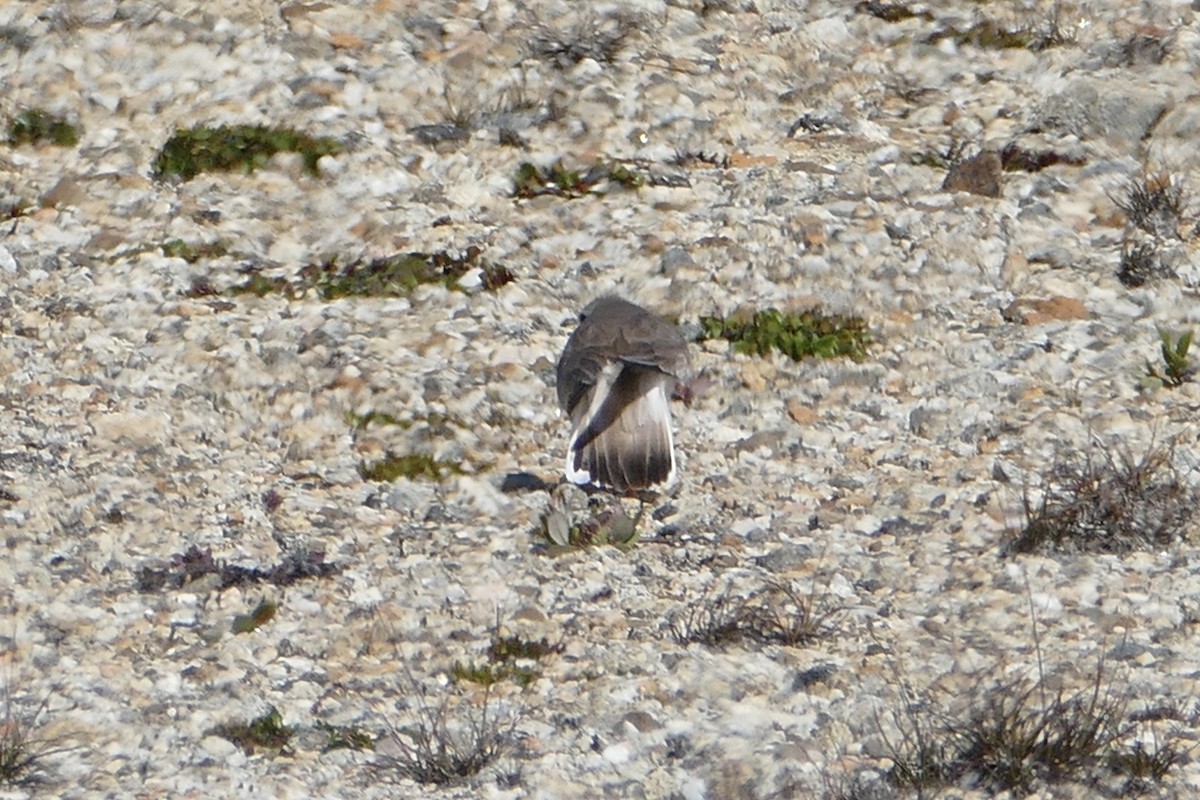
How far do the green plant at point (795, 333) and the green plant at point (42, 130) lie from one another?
5330 millimetres

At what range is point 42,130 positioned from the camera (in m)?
12.8

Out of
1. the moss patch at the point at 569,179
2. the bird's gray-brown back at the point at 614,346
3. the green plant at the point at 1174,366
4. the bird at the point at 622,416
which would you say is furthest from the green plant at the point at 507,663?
the moss patch at the point at 569,179

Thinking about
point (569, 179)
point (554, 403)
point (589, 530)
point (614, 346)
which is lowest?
point (589, 530)

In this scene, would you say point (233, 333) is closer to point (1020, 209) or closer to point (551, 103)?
point (551, 103)

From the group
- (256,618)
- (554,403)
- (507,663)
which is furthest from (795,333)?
(256,618)

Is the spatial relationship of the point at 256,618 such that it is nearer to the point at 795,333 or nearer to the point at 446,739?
the point at 446,739

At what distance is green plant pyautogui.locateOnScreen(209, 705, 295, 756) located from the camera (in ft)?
24.6

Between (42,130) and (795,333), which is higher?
(42,130)

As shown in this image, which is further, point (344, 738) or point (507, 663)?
point (507, 663)

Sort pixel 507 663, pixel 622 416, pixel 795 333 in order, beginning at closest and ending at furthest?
1. pixel 507 663
2. pixel 622 416
3. pixel 795 333

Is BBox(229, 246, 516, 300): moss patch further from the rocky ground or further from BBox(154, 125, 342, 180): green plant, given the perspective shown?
BBox(154, 125, 342, 180): green plant

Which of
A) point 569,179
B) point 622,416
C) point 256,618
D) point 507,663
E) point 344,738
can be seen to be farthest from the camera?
point 569,179

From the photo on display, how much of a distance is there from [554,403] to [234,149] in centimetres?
374

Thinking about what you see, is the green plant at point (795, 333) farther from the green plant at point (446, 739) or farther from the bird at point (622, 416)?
the green plant at point (446, 739)
